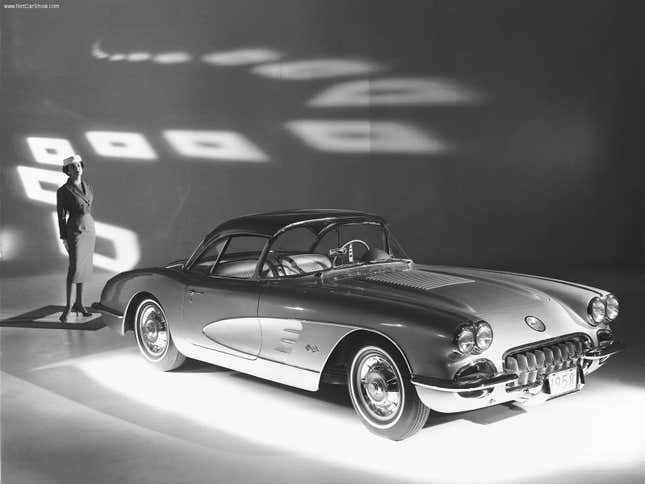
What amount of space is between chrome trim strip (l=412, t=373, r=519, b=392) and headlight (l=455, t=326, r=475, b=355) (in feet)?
0.48

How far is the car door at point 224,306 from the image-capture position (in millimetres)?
4188

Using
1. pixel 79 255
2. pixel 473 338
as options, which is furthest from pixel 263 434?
pixel 79 255

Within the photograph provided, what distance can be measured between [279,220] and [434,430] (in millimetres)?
1546

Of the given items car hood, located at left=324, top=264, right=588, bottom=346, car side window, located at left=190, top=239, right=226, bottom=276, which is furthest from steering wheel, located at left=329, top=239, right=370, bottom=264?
car side window, located at left=190, top=239, right=226, bottom=276

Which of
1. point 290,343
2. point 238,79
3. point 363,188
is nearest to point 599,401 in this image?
point 290,343

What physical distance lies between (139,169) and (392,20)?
4.30m

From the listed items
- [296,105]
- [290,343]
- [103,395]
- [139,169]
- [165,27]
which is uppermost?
[165,27]

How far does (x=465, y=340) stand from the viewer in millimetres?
3320

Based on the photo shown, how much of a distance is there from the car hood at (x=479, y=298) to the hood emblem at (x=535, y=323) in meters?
0.02

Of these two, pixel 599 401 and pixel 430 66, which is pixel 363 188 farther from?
pixel 599 401

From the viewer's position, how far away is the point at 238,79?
10656 millimetres

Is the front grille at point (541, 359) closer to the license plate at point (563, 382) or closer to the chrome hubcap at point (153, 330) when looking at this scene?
the license plate at point (563, 382)

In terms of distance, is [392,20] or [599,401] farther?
[392,20]

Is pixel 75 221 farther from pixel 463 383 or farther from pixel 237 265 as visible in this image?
pixel 463 383
